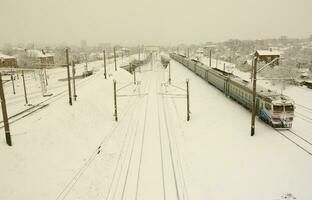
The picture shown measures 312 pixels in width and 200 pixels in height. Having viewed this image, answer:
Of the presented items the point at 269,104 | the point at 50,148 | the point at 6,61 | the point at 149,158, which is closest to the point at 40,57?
the point at 6,61

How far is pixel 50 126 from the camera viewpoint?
2534cm

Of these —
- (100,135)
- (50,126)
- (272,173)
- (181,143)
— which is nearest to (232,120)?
(181,143)

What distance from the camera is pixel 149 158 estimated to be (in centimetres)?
2253

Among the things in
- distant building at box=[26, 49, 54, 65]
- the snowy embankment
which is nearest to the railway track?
the snowy embankment

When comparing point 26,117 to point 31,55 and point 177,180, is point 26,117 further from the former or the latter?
point 31,55

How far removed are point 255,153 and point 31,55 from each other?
337 feet

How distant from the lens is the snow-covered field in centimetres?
1697

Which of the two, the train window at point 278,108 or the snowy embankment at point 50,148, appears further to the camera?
the train window at point 278,108

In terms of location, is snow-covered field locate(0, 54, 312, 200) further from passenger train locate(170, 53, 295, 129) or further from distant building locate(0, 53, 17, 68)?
distant building locate(0, 53, 17, 68)

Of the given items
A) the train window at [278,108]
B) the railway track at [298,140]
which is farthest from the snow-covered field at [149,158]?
the train window at [278,108]

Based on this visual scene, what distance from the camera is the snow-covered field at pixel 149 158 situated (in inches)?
668

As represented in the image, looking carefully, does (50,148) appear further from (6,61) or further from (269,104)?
(6,61)

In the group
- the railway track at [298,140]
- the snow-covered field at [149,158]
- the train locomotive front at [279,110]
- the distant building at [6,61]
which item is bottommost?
the snow-covered field at [149,158]

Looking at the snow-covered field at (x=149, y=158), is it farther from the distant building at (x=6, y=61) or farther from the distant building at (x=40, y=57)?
the distant building at (x=40, y=57)
